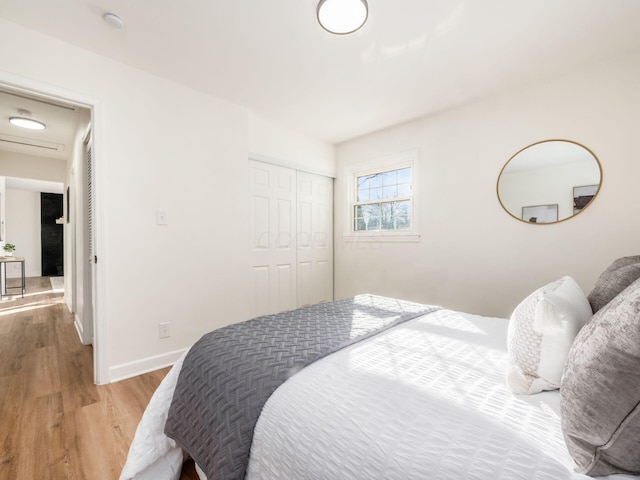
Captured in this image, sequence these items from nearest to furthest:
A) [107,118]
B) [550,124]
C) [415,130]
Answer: [107,118], [550,124], [415,130]

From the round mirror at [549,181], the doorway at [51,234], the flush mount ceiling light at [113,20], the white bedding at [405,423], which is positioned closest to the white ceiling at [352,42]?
the flush mount ceiling light at [113,20]

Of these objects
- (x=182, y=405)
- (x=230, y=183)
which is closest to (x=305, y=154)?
(x=230, y=183)

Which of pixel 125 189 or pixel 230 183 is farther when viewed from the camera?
pixel 230 183

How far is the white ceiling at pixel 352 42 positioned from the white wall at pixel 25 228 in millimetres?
8099

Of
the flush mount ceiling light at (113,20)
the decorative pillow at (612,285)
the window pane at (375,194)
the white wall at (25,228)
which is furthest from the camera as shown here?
the white wall at (25,228)

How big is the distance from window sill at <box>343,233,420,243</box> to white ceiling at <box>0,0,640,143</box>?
1.42 metres

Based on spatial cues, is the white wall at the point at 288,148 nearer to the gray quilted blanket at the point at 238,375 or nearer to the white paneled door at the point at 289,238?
the white paneled door at the point at 289,238

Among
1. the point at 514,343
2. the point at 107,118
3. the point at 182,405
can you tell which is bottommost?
the point at 182,405

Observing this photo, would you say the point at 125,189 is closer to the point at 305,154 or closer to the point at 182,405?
the point at 182,405

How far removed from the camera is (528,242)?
255cm

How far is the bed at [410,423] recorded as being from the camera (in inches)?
26.1

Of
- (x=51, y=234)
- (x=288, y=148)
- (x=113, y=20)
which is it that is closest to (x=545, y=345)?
(x=113, y=20)

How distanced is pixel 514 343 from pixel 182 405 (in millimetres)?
1308

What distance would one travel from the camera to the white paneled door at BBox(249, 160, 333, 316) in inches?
132
